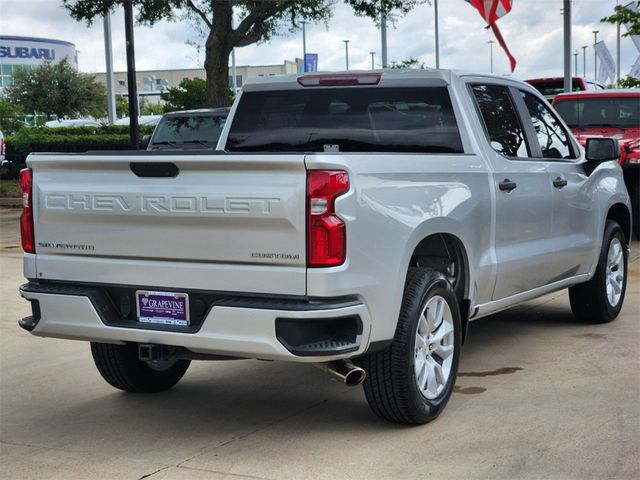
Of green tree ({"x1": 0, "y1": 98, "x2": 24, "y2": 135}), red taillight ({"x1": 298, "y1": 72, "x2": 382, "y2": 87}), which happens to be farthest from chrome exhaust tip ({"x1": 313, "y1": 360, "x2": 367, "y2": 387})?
green tree ({"x1": 0, "y1": 98, "x2": 24, "y2": 135})

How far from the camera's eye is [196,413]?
19.4 ft

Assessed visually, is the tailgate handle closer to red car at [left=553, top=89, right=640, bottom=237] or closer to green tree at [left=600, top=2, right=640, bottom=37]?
red car at [left=553, top=89, right=640, bottom=237]

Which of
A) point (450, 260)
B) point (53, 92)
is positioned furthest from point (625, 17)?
point (53, 92)

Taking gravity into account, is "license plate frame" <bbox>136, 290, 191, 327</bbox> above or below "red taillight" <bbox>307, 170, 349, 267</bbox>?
below

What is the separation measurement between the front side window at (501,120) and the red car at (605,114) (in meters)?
7.09

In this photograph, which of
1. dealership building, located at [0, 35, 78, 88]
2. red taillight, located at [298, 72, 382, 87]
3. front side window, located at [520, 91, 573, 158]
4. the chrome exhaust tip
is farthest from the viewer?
dealership building, located at [0, 35, 78, 88]

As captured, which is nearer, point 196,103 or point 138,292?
point 138,292

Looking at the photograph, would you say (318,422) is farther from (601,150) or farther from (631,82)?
(631,82)

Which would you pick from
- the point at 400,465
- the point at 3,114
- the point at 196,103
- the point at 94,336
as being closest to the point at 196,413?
the point at 94,336

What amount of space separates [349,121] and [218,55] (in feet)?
50.9

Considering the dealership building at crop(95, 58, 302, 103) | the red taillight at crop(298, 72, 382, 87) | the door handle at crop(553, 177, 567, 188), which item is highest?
the dealership building at crop(95, 58, 302, 103)

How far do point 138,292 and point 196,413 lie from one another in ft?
3.45

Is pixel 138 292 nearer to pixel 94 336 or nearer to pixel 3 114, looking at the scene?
pixel 94 336

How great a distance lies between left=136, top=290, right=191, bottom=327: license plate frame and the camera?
16.6 feet
